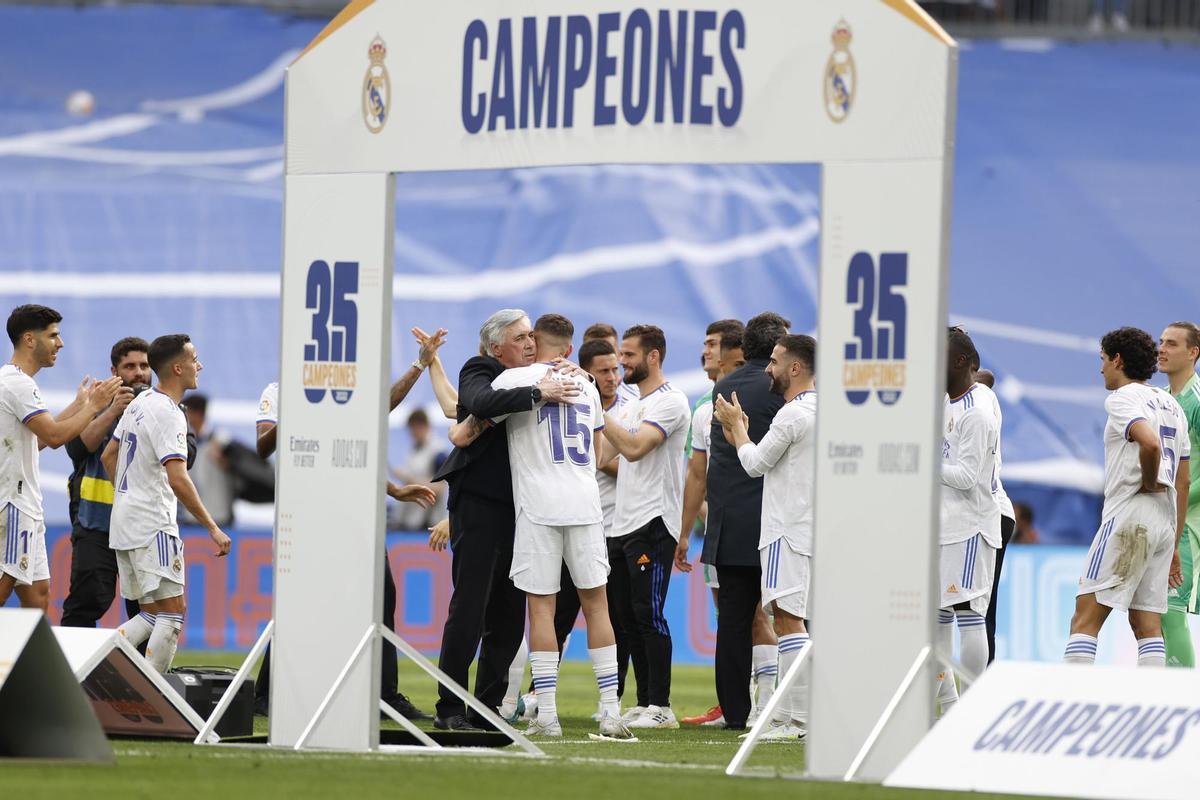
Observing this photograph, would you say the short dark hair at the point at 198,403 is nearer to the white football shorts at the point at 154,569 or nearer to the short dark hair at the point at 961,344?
the white football shorts at the point at 154,569

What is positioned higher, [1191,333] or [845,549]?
[1191,333]

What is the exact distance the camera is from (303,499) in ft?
31.9

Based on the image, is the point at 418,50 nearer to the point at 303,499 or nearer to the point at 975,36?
the point at 303,499

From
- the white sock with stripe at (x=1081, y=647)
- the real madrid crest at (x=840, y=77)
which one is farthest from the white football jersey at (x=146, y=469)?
the white sock with stripe at (x=1081, y=647)

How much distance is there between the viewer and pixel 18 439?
38.2 feet

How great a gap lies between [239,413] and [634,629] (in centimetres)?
1358

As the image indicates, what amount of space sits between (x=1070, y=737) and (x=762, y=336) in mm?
4799

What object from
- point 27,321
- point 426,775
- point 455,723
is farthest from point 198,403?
point 426,775

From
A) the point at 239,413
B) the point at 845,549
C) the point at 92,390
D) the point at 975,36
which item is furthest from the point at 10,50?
the point at 845,549

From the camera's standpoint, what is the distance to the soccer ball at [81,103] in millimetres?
29016

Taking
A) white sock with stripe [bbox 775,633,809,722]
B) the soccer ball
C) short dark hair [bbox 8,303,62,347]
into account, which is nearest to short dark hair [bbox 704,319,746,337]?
white sock with stripe [bbox 775,633,809,722]

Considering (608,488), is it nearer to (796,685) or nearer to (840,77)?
(796,685)

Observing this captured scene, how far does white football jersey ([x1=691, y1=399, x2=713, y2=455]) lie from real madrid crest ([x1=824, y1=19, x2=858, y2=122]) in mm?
4418

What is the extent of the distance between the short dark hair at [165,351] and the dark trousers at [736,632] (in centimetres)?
357
